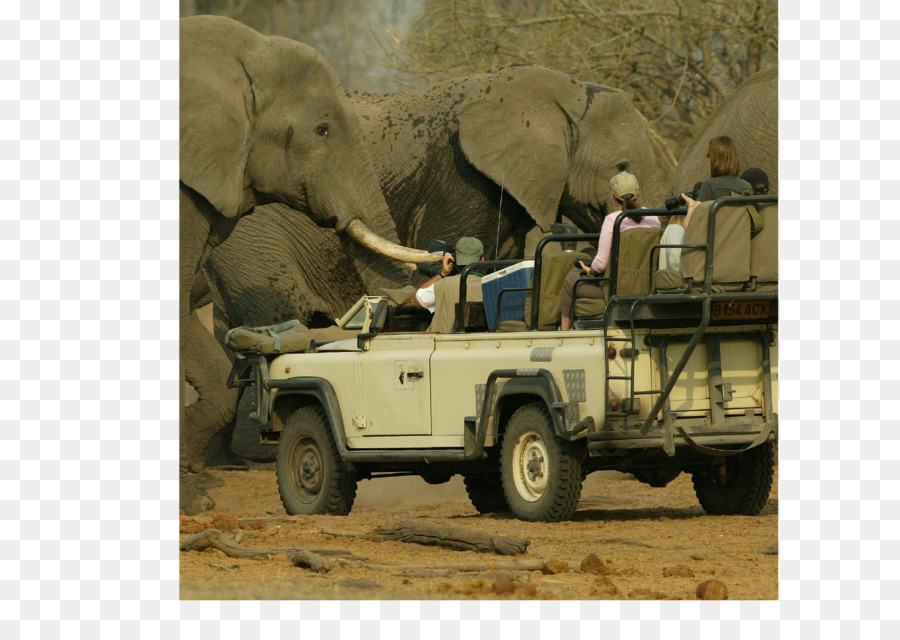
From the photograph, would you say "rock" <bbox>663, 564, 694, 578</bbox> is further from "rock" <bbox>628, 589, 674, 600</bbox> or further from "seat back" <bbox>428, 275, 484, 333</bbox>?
"seat back" <bbox>428, 275, 484, 333</bbox>

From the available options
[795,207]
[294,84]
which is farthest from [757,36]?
[795,207]

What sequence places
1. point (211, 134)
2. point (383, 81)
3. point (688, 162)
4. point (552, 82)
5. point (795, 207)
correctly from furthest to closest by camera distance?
point (383, 81) < point (552, 82) < point (688, 162) < point (211, 134) < point (795, 207)

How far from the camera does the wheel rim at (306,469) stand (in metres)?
10.8

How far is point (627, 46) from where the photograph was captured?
17.7 meters

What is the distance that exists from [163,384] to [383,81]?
12.0 meters

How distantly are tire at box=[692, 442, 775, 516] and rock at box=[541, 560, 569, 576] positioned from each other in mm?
2390

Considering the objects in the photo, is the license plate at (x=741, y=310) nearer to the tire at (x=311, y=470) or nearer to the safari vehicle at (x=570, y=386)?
the safari vehicle at (x=570, y=386)

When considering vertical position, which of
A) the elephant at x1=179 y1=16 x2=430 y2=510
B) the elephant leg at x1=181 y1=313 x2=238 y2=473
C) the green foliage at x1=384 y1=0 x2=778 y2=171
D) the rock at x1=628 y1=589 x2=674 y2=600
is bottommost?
the rock at x1=628 y1=589 x2=674 y2=600

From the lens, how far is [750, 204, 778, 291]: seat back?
29.5 feet

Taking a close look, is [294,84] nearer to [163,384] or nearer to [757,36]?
[757,36]

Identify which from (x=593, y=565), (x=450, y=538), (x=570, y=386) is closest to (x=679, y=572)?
(x=593, y=565)

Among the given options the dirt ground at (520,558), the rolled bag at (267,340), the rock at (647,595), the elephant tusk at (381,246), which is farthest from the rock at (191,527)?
the elephant tusk at (381,246)

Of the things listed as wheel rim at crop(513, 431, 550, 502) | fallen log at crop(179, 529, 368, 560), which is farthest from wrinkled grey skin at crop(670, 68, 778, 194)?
fallen log at crop(179, 529, 368, 560)

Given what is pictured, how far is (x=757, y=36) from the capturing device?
16766 mm
